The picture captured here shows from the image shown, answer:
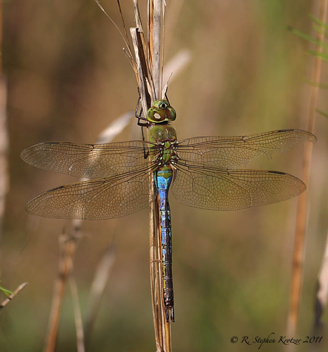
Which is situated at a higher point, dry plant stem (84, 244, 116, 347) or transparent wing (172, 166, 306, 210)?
transparent wing (172, 166, 306, 210)

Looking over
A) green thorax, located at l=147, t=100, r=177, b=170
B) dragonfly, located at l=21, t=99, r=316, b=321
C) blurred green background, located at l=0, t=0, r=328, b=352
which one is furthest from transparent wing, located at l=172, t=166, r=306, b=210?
blurred green background, located at l=0, t=0, r=328, b=352

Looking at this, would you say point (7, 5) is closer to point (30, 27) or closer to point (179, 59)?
point (30, 27)

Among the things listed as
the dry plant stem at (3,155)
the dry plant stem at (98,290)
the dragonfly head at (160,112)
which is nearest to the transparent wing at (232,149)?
the dragonfly head at (160,112)

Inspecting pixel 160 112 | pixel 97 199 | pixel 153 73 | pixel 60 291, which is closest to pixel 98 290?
pixel 60 291

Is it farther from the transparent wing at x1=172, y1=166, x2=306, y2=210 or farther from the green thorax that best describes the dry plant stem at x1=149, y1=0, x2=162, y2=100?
the transparent wing at x1=172, y1=166, x2=306, y2=210

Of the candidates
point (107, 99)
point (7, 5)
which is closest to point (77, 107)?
point (107, 99)

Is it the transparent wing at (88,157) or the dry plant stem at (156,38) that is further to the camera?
the transparent wing at (88,157)

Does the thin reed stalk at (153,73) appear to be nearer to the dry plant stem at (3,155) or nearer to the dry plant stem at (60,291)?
the dry plant stem at (60,291)
